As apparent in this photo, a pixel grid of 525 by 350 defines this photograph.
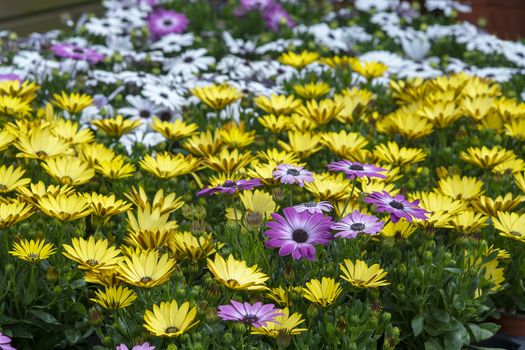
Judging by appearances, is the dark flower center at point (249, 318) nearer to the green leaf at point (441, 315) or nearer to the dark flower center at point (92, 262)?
the dark flower center at point (92, 262)

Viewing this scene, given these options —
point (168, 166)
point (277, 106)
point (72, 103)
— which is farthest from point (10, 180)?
point (277, 106)

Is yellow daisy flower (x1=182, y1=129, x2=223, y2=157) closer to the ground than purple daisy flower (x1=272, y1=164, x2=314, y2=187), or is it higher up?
closer to the ground

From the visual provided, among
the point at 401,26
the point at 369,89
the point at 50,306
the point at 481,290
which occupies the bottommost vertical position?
the point at 401,26

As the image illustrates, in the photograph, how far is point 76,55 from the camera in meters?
3.30

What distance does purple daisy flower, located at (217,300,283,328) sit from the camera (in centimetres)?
151

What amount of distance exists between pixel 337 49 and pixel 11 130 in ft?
7.17

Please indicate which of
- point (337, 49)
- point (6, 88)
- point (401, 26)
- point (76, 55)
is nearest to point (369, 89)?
point (337, 49)

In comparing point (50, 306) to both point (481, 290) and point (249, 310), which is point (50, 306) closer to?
point (249, 310)

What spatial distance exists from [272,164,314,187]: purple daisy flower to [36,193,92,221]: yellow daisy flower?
454 millimetres

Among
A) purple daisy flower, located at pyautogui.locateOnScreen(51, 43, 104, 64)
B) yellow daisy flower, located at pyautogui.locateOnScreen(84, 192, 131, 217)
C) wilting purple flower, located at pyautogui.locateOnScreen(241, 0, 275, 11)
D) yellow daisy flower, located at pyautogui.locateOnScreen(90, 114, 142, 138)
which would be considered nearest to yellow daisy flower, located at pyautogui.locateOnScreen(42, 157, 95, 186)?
yellow daisy flower, located at pyautogui.locateOnScreen(84, 192, 131, 217)

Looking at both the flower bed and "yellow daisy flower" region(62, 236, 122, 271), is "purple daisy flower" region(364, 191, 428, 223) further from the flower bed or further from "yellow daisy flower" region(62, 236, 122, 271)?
"yellow daisy flower" region(62, 236, 122, 271)

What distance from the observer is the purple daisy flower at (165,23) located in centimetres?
431

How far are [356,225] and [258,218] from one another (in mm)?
221

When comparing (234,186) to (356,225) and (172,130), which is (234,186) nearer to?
(356,225)
